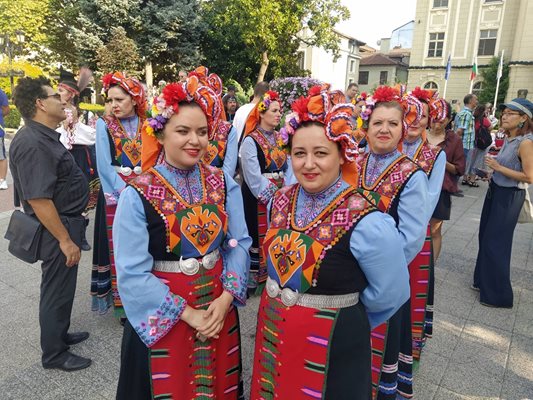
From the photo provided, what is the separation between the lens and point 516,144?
157 inches

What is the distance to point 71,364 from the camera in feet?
9.92

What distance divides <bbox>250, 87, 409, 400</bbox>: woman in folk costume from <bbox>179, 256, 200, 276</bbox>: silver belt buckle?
38cm

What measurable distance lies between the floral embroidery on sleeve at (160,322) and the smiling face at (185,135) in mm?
679

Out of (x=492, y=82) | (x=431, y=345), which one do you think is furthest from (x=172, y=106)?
(x=492, y=82)

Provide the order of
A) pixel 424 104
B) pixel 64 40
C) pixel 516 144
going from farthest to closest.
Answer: pixel 64 40, pixel 516 144, pixel 424 104

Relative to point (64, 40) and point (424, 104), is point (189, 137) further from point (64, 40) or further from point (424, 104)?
point (64, 40)

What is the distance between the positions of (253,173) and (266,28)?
19.3 meters

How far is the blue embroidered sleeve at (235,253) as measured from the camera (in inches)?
81.0

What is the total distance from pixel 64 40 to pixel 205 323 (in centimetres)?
2638

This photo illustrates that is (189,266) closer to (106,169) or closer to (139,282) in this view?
(139,282)

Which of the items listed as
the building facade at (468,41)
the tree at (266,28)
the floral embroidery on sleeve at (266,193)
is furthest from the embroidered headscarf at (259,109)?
the building facade at (468,41)

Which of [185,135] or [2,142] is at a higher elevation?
[185,135]

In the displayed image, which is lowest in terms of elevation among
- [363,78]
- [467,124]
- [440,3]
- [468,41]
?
[467,124]

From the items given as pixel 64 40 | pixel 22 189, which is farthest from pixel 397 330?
pixel 64 40
